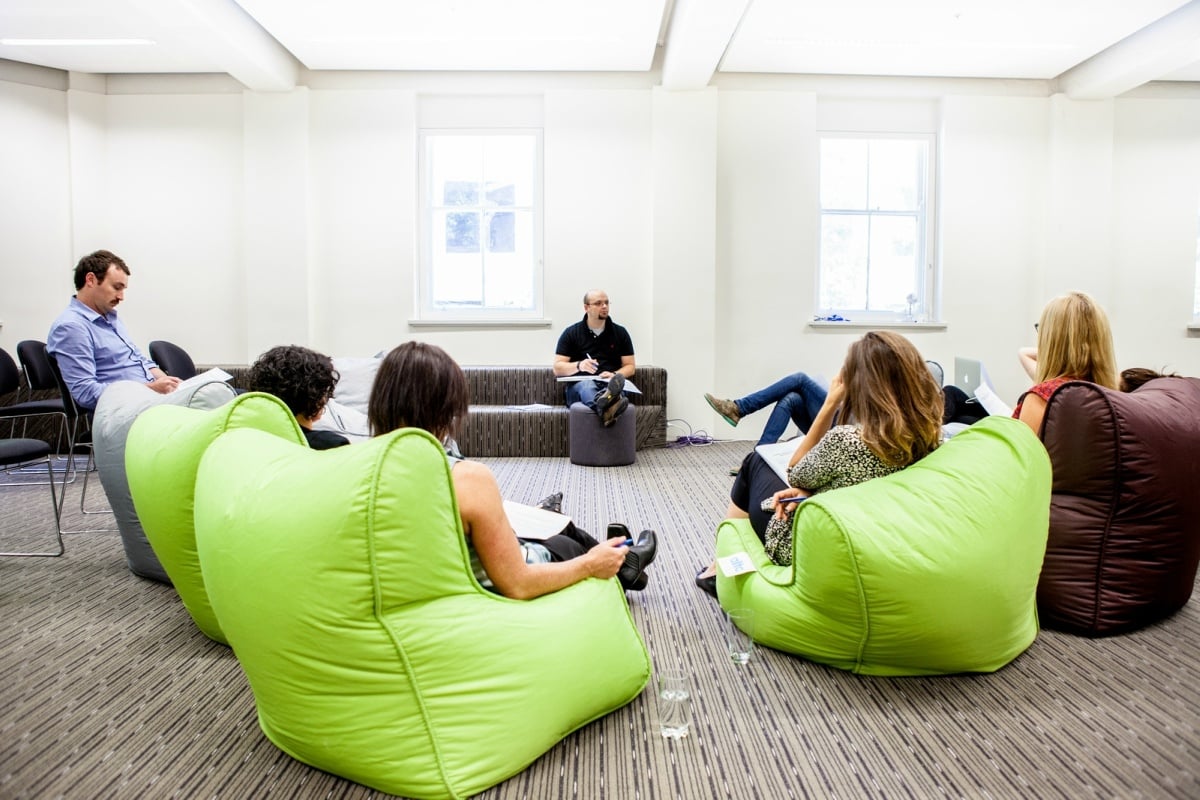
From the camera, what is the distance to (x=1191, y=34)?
5.04 metres

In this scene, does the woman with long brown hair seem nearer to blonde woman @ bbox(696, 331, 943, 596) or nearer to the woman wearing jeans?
blonde woman @ bbox(696, 331, 943, 596)

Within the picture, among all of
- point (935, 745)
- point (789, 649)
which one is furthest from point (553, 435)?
point (935, 745)

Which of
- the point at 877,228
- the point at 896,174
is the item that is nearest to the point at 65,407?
the point at 877,228

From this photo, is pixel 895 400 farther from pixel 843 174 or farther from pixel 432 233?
pixel 432 233

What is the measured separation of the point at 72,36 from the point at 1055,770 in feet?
23.0

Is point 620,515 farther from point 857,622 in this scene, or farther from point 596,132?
point 596,132

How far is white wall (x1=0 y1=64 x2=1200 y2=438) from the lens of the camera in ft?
20.2

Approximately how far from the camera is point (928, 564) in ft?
5.78

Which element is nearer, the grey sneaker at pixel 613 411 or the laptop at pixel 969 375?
the laptop at pixel 969 375

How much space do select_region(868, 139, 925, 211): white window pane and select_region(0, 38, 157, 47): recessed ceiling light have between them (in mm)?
5872

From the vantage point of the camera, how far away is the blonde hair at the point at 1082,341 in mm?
2385

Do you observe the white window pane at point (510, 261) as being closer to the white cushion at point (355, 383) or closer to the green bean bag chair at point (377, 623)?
the white cushion at point (355, 383)

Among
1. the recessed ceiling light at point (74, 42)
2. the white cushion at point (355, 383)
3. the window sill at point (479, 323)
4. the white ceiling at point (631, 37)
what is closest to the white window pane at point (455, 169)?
the white ceiling at point (631, 37)

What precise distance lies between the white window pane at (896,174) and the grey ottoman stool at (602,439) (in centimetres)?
324
